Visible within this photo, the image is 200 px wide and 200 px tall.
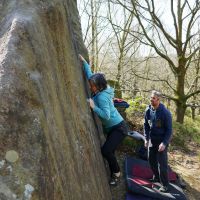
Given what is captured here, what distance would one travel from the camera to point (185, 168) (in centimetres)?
1048

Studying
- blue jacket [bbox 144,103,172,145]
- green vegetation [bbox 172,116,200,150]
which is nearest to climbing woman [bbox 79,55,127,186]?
blue jacket [bbox 144,103,172,145]

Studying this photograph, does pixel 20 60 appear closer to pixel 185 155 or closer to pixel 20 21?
pixel 20 21

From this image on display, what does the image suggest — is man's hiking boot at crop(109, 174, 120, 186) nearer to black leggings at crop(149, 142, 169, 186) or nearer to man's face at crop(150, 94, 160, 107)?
black leggings at crop(149, 142, 169, 186)

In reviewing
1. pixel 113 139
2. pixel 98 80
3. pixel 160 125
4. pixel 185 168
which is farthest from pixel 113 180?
pixel 185 168

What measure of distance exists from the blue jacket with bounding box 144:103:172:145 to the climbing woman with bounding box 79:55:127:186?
0.63m

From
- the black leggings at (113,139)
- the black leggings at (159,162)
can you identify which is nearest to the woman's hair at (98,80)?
the black leggings at (113,139)

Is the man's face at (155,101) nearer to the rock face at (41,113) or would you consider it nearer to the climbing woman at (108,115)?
the climbing woman at (108,115)

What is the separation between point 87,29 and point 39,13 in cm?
2048

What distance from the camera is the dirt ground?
7.46 metres

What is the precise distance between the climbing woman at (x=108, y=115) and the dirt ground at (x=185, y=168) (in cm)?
26

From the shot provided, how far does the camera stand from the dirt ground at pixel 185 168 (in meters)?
7.46

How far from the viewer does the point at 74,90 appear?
5379mm

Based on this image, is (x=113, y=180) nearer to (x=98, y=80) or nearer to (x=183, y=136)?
(x=98, y=80)

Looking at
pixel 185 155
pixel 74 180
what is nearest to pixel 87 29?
pixel 185 155
